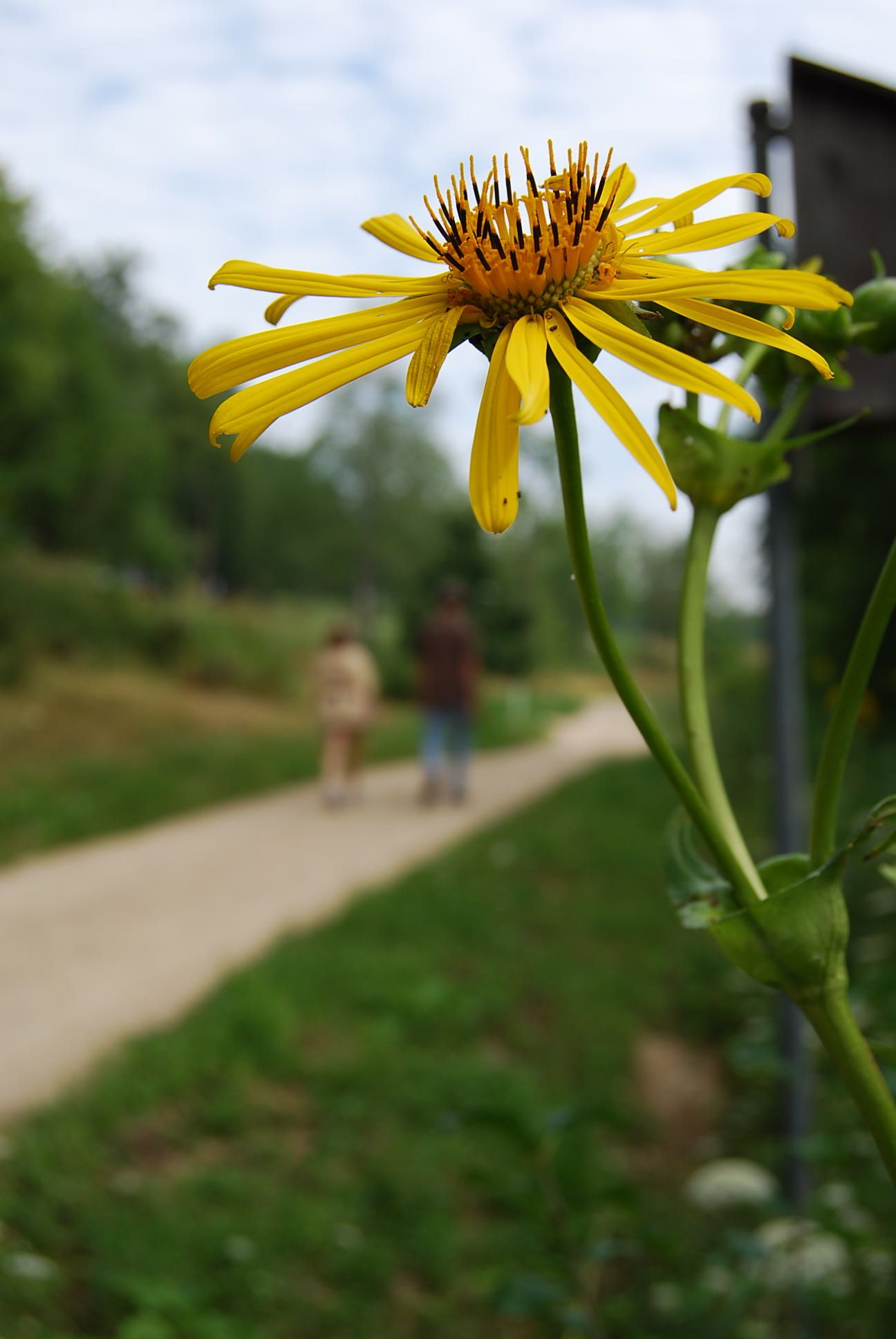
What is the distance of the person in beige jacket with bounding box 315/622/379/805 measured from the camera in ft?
34.8

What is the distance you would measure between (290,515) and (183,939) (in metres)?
40.8

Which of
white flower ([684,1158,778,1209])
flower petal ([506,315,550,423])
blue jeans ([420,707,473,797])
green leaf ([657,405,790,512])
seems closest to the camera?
flower petal ([506,315,550,423])

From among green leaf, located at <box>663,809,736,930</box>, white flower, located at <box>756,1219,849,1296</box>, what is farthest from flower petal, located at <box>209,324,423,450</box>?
white flower, located at <box>756,1219,849,1296</box>

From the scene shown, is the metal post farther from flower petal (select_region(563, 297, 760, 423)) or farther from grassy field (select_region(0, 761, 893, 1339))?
flower petal (select_region(563, 297, 760, 423))

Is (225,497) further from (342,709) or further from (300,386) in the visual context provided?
(300,386)

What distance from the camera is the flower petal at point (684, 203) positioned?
0.70 meters

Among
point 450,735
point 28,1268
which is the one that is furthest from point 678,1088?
point 450,735

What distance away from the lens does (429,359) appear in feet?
2.19

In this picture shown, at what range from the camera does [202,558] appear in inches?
1742

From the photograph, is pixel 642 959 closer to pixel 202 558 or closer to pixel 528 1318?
pixel 528 1318

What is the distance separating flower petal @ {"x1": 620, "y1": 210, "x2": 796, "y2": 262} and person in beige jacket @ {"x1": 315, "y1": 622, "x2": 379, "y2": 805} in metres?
9.88

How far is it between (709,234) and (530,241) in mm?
115

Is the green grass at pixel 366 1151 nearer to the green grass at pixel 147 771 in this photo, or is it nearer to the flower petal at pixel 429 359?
the flower petal at pixel 429 359

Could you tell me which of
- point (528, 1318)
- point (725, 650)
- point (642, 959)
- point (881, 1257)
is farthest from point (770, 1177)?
point (725, 650)
